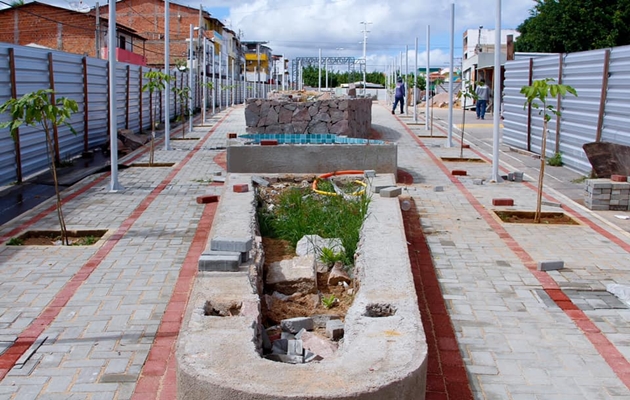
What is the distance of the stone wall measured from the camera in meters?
18.0

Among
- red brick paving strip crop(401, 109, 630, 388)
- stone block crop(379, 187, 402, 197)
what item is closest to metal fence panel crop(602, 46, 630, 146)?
red brick paving strip crop(401, 109, 630, 388)

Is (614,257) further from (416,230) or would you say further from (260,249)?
(260,249)

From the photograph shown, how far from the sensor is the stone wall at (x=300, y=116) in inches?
711

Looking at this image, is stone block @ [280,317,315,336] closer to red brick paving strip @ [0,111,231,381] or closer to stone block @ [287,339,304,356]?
stone block @ [287,339,304,356]

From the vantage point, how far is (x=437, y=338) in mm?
5125

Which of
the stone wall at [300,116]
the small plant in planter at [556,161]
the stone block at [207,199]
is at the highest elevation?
the stone wall at [300,116]

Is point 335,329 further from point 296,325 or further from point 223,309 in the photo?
point 223,309

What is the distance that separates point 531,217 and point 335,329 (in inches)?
205

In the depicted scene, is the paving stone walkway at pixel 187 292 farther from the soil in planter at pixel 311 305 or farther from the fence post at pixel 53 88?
the fence post at pixel 53 88

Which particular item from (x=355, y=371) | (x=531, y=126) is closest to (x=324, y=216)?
(x=355, y=371)

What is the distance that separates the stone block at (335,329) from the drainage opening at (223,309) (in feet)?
2.16

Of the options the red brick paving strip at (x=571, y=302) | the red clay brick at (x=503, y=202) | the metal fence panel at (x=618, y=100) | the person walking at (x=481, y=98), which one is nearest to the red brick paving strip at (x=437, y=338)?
the red brick paving strip at (x=571, y=302)

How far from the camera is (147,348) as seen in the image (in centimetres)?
482

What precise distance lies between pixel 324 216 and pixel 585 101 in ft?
23.2
